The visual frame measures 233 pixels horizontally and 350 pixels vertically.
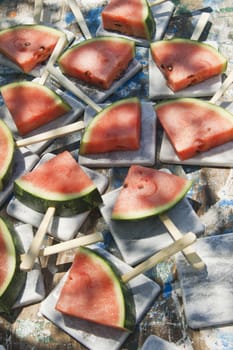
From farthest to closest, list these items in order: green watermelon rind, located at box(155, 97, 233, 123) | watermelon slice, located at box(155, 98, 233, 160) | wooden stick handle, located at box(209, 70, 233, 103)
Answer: wooden stick handle, located at box(209, 70, 233, 103) < green watermelon rind, located at box(155, 97, 233, 123) < watermelon slice, located at box(155, 98, 233, 160)

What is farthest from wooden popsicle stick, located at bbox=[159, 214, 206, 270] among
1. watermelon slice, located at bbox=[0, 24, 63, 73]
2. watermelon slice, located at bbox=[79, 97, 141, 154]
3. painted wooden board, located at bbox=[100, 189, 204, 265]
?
watermelon slice, located at bbox=[0, 24, 63, 73]

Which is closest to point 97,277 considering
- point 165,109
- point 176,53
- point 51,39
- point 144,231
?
point 144,231

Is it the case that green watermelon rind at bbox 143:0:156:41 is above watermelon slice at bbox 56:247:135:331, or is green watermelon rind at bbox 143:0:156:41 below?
above

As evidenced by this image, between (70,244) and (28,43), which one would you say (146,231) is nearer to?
(70,244)

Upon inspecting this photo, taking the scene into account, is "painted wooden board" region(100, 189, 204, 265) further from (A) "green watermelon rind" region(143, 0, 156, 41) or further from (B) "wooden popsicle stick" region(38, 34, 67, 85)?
(A) "green watermelon rind" region(143, 0, 156, 41)

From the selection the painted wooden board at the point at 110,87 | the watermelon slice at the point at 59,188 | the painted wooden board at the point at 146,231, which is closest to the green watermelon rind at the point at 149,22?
the painted wooden board at the point at 110,87

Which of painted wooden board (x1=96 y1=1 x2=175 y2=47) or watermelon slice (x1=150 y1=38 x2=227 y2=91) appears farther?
painted wooden board (x1=96 y1=1 x2=175 y2=47)
